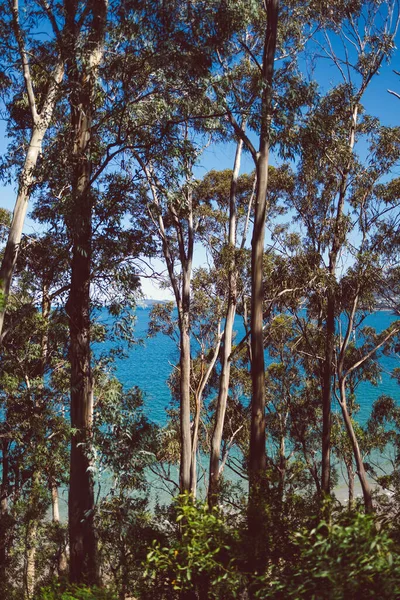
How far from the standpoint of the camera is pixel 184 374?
9.53 meters

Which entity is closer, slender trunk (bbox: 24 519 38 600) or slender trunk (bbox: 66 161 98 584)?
slender trunk (bbox: 66 161 98 584)

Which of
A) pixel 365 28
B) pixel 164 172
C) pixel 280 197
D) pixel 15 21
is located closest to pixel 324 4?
pixel 365 28

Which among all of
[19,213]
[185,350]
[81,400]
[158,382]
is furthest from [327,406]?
[158,382]

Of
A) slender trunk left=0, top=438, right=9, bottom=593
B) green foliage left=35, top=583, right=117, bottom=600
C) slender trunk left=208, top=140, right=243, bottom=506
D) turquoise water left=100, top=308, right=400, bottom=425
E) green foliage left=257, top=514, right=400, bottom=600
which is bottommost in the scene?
green foliage left=35, top=583, right=117, bottom=600

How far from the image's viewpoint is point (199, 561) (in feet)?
10.6

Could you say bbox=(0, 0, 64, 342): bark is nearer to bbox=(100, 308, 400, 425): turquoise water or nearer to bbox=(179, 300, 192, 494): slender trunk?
bbox=(179, 300, 192, 494): slender trunk

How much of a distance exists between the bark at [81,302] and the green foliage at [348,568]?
381 cm

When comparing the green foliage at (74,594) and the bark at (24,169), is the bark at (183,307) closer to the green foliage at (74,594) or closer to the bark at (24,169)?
the bark at (24,169)

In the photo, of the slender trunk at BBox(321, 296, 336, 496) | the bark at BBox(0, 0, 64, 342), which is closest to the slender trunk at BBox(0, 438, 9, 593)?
the bark at BBox(0, 0, 64, 342)

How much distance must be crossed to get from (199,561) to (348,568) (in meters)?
1.05

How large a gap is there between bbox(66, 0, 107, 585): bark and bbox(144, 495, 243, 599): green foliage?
2.77 m

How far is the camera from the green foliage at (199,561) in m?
3.21

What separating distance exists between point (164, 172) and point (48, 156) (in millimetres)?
1807

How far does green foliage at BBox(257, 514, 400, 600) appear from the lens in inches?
98.2
